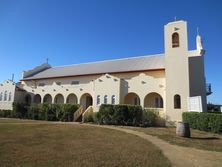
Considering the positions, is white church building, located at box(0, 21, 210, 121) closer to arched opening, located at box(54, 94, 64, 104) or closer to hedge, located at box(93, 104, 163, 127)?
arched opening, located at box(54, 94, 64, 104)

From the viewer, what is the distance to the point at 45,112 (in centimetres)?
2777

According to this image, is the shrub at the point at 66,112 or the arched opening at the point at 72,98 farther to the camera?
the arched opening at the point at 72,98

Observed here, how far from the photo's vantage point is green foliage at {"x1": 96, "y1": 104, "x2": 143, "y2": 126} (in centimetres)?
2131

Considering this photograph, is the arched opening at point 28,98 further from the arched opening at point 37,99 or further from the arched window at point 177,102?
the arched window at point 177,102

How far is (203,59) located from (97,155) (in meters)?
21.6

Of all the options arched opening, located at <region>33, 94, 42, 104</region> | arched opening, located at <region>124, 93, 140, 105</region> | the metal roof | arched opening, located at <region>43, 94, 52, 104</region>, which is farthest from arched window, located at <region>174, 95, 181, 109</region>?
arched opening, located at <region>33, 94, 42, 104</region>

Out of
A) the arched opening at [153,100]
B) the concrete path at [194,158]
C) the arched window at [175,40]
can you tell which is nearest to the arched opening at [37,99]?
the arched opening at [153,100]

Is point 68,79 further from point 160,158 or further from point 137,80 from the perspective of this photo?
point 160,158

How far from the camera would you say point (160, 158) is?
304 inches

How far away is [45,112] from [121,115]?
12145mm

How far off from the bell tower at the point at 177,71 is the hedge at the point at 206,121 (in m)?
3.04

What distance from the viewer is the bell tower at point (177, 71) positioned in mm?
21859

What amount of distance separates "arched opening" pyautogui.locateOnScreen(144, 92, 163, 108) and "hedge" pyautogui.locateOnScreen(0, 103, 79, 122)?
9.35m

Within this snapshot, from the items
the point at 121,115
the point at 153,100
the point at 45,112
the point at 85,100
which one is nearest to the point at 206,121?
the point at 121,115
